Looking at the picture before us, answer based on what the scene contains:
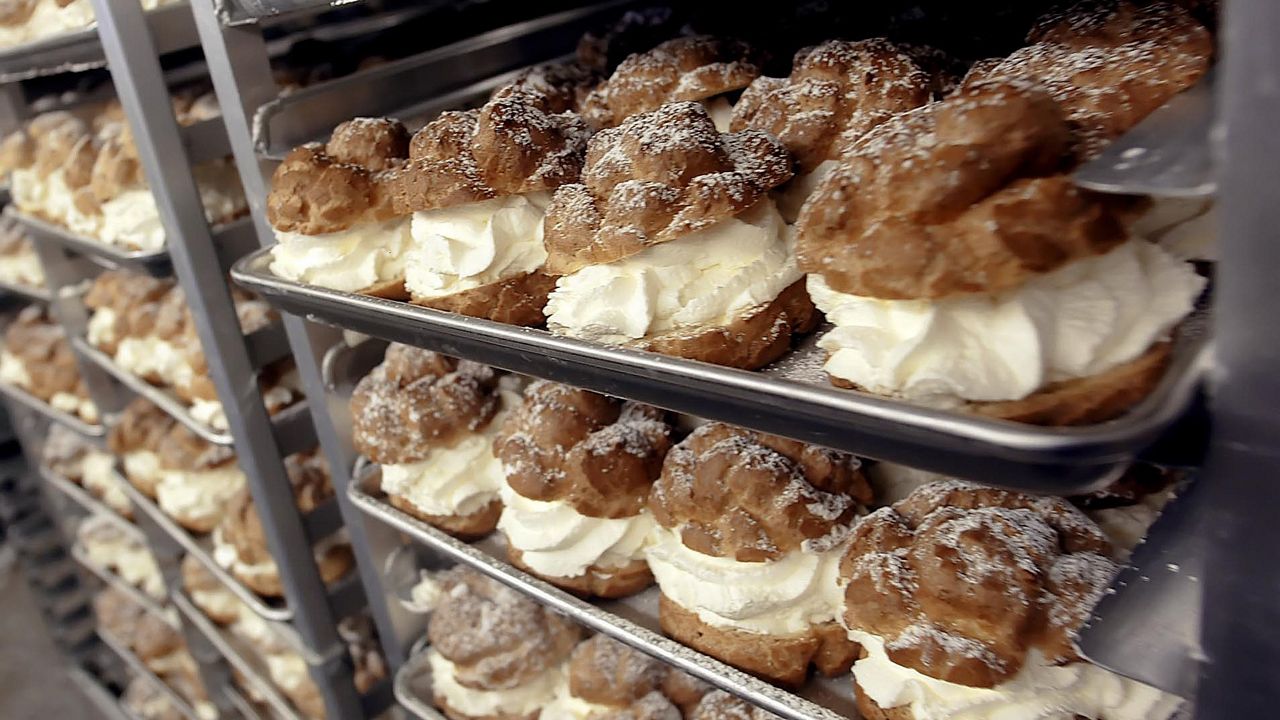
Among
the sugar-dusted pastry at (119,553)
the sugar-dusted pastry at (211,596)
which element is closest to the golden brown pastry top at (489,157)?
the sugar-dusted pastry at (211,596)

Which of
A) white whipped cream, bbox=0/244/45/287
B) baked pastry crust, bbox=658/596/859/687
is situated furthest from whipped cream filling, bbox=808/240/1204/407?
white whipped cream, bbox=0/244/45/287

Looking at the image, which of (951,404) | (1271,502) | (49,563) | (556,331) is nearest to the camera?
(1271,502)

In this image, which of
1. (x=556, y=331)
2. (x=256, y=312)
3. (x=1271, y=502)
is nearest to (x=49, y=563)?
(x=256, y=312)

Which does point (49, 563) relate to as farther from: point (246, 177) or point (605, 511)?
point (605, 511)

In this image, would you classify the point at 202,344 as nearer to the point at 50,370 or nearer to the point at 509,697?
the point at 509,697

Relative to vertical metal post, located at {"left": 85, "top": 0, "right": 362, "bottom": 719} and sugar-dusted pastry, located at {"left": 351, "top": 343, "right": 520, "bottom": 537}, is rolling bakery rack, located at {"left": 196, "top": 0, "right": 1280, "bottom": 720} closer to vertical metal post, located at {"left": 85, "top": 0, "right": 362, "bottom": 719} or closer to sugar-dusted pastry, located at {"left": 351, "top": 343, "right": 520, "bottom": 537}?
sugar-dusted pastry, located at {"left": 351, "top": 343, "right": 520, "bottom": 537}
